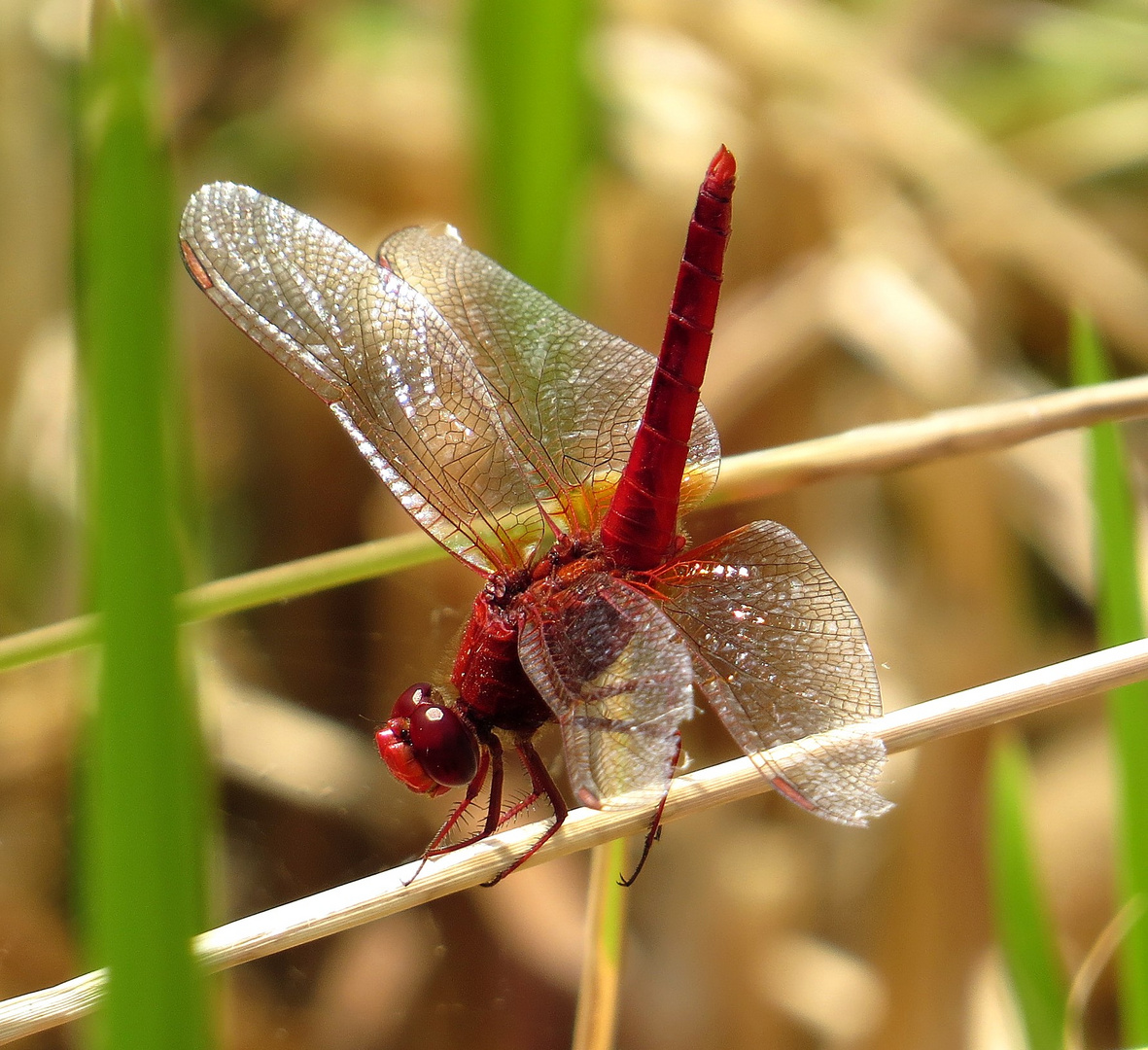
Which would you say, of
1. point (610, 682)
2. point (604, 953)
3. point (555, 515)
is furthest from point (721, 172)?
point (604, 953)

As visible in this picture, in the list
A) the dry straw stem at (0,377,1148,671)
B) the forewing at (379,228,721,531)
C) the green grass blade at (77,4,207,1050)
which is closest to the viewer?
the green grass blade at (77,4,207,1050)

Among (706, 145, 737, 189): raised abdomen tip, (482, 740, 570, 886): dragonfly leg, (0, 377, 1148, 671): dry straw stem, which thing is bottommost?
(482, 740, 570, 886): dragonfly leg

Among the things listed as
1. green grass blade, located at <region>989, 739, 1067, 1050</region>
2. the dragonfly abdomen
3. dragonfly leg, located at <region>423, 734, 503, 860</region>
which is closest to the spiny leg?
dragonfly leg, located at <region>423, 734, 503, 860</region>

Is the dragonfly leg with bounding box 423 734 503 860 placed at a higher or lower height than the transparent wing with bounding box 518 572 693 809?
lower

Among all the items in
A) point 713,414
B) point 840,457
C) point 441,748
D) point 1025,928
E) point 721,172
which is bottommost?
point 1025,928

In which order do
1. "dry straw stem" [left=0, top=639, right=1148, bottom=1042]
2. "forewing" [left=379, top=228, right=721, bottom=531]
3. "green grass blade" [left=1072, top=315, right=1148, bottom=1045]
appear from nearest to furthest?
"dry straw stem" [left=0, top=639, right=1148, bottom=1042], "green grass blade" [left=1072, top=315, right=1148, bottom=1045], "forewing" [left=379, top=228, right=721, bottom=531]

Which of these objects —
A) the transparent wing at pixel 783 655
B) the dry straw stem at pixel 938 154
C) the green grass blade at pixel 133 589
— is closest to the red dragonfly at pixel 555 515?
the transparent wing at pixel 783 655

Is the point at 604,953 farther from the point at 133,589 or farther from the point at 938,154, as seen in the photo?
the point at 938,154

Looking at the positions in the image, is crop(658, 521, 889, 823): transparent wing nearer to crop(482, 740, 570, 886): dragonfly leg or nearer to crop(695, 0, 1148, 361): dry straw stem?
crop(482, 740, 570, 886): dragonfly leg
